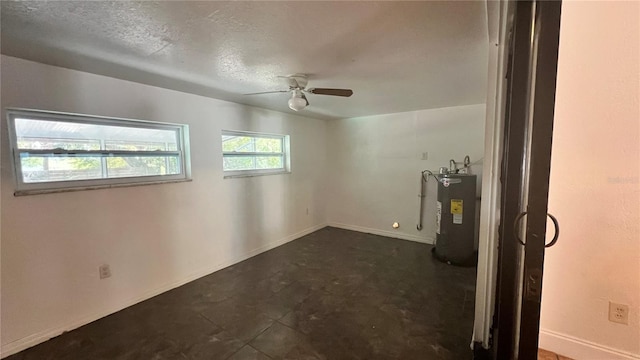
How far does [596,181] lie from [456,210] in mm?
1837

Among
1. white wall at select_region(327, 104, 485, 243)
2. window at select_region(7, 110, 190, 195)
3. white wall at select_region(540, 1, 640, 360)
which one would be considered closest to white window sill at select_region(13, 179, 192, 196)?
window at select_region(7, 110, 190, 195)

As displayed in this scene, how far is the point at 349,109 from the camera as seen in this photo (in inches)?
153

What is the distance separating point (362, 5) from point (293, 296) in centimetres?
252

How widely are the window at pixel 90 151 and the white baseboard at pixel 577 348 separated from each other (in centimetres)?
355

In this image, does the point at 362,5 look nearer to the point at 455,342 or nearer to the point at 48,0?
the point at 48,0

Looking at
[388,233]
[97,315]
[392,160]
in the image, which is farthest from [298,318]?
[392,160]

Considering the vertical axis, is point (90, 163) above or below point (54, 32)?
below

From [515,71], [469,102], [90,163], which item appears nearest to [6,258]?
[90,163]

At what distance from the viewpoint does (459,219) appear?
10.9ft

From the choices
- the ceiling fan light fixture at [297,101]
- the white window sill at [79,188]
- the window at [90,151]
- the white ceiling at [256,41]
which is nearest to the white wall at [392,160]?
the white ceiling at [256,41]

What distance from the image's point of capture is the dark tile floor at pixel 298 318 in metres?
1.85

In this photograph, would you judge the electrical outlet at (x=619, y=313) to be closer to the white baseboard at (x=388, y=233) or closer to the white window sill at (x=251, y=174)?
the white baseboard at (x=388, y=233)

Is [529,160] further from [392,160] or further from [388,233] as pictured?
[388,233]

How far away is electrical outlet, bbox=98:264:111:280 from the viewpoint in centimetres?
226
